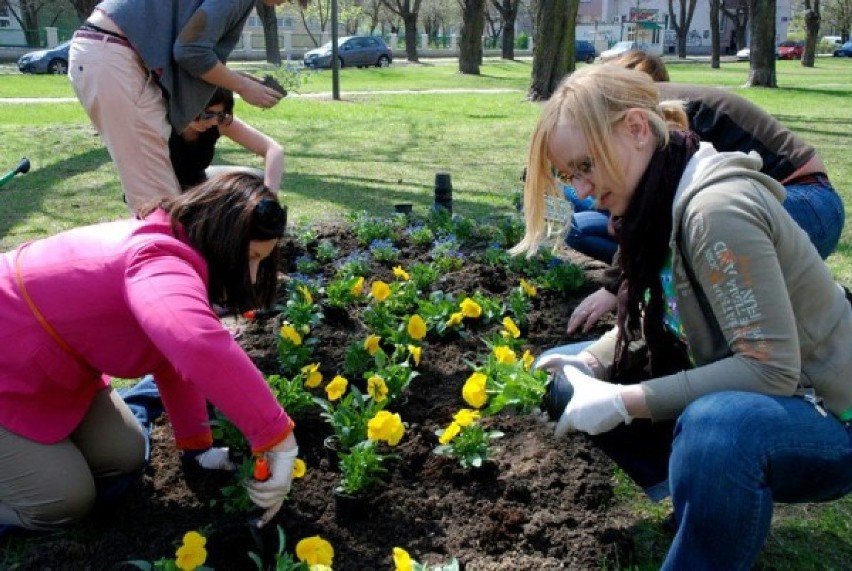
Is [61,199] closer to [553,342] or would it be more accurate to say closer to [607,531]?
[553,342]

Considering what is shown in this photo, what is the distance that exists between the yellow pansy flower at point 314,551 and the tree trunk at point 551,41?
12.1 meters

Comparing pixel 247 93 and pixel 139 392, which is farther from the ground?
pixel 247 93

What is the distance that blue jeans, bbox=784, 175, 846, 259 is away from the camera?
3252mm

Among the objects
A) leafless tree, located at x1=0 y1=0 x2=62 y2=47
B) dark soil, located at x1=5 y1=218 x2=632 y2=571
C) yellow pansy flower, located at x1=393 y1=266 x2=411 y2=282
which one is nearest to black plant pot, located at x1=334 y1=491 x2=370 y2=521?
dark soil, located at x1=5 y1=218 x2=632 y2=571

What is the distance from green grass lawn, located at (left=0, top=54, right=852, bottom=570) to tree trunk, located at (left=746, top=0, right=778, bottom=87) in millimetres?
2327

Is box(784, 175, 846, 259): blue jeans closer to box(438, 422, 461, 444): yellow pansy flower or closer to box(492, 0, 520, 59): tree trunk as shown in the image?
box(438, 422, 461, 444): yellow pansy flower

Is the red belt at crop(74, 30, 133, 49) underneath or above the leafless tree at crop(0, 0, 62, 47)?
underneath

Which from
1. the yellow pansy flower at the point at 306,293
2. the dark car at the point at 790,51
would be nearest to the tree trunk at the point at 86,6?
the yellow pansy flower at the point at 306,293

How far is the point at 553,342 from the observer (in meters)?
3.68

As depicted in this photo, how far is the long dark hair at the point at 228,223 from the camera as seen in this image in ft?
7.28

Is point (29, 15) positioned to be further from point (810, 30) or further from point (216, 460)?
point (216, 460)

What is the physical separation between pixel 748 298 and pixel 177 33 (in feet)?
9.62

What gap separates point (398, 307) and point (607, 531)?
172cm

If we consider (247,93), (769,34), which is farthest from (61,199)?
(769,34)
